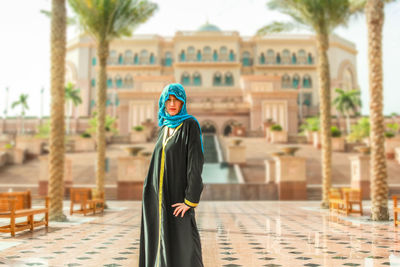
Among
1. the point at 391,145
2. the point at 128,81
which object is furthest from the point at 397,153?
the point at 128,81

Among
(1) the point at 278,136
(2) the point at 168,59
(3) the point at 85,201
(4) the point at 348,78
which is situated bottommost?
(3) the point at 85,201

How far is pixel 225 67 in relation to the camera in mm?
57844

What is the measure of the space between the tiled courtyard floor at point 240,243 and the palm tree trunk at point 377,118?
2.19 ft

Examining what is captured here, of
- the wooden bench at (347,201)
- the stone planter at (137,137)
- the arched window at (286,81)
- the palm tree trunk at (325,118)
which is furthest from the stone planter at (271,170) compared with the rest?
the arched window at (286,81)

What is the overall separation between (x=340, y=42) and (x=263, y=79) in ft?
66.8

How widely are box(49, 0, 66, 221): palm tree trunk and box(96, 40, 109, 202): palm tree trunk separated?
321 centimetres

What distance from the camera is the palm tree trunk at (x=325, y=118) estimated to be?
585 inches

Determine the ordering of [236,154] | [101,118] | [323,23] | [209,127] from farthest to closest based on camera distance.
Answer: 1. [209,127]
2. [236,154]
3. [323,23]
4. [101,118]

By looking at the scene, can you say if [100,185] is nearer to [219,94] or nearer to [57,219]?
[57,219]

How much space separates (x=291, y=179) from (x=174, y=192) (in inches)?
643

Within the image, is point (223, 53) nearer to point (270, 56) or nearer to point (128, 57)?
point (270, 56)

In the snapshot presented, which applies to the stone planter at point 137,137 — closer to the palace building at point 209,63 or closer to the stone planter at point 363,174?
the stone planter at point 363,174

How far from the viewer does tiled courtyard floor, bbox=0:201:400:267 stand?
238 inches

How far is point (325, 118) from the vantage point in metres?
15.1
